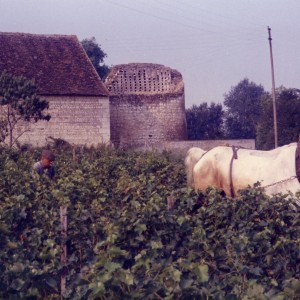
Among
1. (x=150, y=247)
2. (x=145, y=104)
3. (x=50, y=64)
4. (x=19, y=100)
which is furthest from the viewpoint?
(x=145, y=104)

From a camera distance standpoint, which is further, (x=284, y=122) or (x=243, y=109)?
(x=243, y=109)

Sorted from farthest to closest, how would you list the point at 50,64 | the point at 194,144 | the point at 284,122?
1. the point at 284,122
2. the point at 50,64
3. the point at 194,144

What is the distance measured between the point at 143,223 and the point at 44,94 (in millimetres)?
26601

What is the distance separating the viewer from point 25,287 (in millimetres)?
4594

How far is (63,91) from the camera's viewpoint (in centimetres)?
3234

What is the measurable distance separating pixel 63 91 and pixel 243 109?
54.7 m

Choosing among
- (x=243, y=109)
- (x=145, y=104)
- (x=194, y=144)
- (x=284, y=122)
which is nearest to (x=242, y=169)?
(x=194, y=144)

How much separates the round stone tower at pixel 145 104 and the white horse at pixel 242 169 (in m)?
24.6

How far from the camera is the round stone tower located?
3703cm

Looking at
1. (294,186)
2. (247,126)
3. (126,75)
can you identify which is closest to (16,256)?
(294,186)

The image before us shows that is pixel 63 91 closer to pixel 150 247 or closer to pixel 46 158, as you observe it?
pixel 46 158

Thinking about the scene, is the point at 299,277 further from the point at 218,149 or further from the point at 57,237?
the point at 218,149

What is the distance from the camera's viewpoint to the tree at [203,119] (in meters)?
60.0

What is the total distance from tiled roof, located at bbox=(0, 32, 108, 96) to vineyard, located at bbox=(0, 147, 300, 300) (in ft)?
78.0
